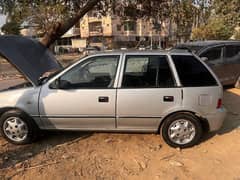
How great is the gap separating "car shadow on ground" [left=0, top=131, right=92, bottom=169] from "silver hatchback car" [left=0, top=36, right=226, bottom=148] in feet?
0.81

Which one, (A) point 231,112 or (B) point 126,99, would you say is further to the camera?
(A) point 231,112

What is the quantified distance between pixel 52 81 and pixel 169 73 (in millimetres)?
1933

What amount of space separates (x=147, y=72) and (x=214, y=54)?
5130mm

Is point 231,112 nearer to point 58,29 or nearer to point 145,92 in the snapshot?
point 145,92

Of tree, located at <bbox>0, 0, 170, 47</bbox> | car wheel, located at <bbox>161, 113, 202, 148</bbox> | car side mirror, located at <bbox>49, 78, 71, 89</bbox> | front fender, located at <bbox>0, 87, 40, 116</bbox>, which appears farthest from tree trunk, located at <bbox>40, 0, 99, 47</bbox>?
car wheel, located at <bbox>161, 113, 202, 148</bbox>

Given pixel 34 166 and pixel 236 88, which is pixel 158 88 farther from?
pixel 236 88

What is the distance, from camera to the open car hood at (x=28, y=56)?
492 centimetres

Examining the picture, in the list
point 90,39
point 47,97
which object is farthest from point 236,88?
point 90,39

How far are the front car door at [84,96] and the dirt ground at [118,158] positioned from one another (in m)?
0.44

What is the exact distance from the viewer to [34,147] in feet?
15.0

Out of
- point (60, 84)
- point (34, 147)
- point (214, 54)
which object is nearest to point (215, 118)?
point (60, 84)

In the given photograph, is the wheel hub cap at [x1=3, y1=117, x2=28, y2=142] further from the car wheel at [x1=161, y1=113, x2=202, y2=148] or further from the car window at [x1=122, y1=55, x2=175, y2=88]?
the car wheel at [x1=161, y1=113, x2=202, y2=148]

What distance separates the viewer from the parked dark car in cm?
848

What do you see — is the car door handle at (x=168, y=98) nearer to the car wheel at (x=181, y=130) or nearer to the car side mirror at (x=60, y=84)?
the car wheel at (x=181, y=130)
